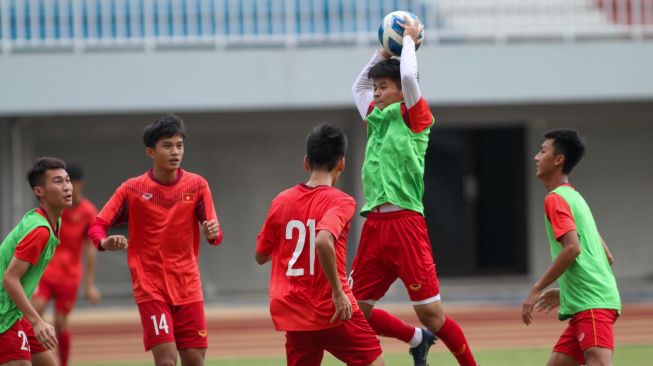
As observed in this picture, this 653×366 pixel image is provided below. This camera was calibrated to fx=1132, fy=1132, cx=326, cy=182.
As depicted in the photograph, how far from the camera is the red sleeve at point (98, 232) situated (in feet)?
23.2

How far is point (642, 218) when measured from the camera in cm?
1908

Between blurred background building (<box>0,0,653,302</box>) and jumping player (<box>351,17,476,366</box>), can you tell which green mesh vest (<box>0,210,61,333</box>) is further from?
blurred background building (<box>0,0,653,302</box>)

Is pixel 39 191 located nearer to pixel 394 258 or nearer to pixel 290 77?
pixel 394 258

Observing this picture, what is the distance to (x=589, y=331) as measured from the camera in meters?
6.58

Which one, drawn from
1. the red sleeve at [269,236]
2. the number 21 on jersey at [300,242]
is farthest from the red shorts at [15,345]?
the number 21 on jersey at [300,242]

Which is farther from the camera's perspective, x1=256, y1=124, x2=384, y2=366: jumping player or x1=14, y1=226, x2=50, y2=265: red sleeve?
x1=14, y1=226, x2=50, y2=265: red sleeve

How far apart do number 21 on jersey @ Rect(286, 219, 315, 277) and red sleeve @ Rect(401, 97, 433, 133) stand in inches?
57.9

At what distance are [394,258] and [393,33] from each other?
1.57 m

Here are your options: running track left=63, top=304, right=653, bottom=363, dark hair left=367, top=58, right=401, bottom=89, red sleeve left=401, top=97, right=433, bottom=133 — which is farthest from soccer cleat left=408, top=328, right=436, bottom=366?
running track left=63, top=304, right=653, bottom=363

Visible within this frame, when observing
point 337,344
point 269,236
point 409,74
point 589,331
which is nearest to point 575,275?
point 589,331

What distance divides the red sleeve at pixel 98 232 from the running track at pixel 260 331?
4.30 meters

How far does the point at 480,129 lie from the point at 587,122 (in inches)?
73.2

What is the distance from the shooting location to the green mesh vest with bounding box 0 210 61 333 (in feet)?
22.5

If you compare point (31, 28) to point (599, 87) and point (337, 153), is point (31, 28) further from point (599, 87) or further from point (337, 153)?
point (337, 153)
